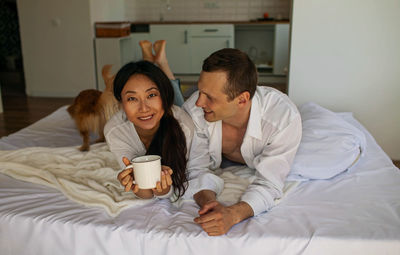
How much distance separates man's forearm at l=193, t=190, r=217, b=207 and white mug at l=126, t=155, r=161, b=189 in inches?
11.6

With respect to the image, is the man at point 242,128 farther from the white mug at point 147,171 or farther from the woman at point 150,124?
the white mug at point 147,171

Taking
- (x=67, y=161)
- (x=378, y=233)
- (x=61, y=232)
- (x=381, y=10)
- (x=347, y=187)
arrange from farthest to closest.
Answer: (x=381, y=10) < (x=67, y=161) < (x=347, y=187) < (x=61, y=232) < (x=378, y=233)

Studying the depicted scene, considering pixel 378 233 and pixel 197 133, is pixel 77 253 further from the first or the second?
pixel 378 233

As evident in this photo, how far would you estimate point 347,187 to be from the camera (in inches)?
65.5

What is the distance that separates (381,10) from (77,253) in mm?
2338

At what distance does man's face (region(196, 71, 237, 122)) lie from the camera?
5.04ft

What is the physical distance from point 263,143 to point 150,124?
1.63 ft

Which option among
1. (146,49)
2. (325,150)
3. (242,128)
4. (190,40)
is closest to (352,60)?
(325,150)

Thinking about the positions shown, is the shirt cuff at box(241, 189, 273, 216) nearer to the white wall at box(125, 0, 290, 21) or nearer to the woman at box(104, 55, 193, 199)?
the woman at box(104, 55, 193, 199)

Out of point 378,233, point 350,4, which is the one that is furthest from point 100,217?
point 350,4

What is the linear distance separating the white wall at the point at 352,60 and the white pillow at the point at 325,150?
830 mm

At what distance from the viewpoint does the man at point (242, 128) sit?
1454mm

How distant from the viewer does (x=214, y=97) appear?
5.08ft

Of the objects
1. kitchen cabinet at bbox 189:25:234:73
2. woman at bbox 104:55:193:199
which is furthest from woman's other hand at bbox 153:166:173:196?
kitchen cabinet at bbox 189:25:234:73
